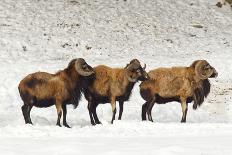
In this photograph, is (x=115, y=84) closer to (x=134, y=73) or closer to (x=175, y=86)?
(x=134, y=73)

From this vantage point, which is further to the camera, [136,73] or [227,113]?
[227,113]

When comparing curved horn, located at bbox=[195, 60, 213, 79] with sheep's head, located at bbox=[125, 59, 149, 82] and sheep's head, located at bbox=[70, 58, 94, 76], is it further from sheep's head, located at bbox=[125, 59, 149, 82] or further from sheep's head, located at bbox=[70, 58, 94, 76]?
sheep's head, located at bbox=[70, 58, 94, 76]

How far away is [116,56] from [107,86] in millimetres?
11337

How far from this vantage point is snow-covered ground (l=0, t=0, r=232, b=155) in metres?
11.6

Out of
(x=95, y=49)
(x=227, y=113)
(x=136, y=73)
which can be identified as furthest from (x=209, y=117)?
(x=95, y=49)

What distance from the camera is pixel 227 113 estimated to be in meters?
20.8

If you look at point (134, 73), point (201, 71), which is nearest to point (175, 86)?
point (201, 71)

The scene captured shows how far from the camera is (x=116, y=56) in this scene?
28500 millimetres

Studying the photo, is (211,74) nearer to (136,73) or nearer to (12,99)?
(136,73)

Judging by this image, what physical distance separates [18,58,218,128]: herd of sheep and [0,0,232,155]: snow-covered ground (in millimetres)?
694

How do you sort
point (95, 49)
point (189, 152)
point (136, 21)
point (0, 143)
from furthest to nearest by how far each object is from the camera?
point (136, 21) < point (95, 49) < point (0, 143) < point (189, 152)

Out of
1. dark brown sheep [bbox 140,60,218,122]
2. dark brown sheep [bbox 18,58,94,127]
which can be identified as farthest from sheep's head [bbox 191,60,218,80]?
dark brown sheep [bbox 18,58,94,127]

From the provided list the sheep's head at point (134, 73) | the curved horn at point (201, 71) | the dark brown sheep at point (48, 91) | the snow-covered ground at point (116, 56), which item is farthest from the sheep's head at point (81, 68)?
the curved horn at point (201, 71)

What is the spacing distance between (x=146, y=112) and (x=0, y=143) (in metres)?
8.01
